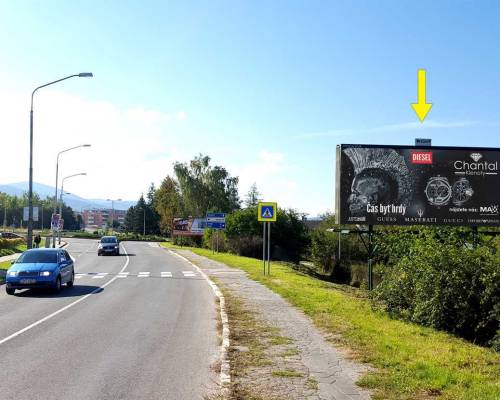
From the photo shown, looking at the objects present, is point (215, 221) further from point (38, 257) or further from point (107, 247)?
point (38, 257)

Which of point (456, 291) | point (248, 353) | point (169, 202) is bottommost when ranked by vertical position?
point (248, 353)

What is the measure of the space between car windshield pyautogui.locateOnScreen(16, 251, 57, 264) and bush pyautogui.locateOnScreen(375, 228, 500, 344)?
11.8 m

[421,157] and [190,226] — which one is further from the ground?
[421,157]

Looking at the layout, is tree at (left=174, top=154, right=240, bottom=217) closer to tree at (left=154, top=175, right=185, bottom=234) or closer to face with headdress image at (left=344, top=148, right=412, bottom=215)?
tree at (left=154, top=175, right=185, bottom=234)

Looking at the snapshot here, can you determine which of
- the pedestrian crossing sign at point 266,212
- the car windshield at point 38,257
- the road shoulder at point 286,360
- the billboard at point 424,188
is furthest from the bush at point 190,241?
the road shoulder at point 286,360

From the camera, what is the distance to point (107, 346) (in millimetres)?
9305

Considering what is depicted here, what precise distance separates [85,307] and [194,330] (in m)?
4.84

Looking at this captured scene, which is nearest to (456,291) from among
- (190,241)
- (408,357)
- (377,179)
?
(408,357)

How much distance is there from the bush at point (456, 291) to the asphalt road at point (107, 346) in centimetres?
491

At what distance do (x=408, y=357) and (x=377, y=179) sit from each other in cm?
1613

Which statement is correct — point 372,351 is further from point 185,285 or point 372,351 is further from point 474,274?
point 185,285

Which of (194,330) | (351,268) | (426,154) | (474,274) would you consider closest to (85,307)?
(194,330)

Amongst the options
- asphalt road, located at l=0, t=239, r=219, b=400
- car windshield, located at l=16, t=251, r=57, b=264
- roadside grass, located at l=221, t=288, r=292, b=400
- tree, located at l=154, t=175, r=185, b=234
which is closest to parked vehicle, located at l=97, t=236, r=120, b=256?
car windshield, located at l=16, t=251, r=57, b=264

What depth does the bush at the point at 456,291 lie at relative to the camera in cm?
1139
